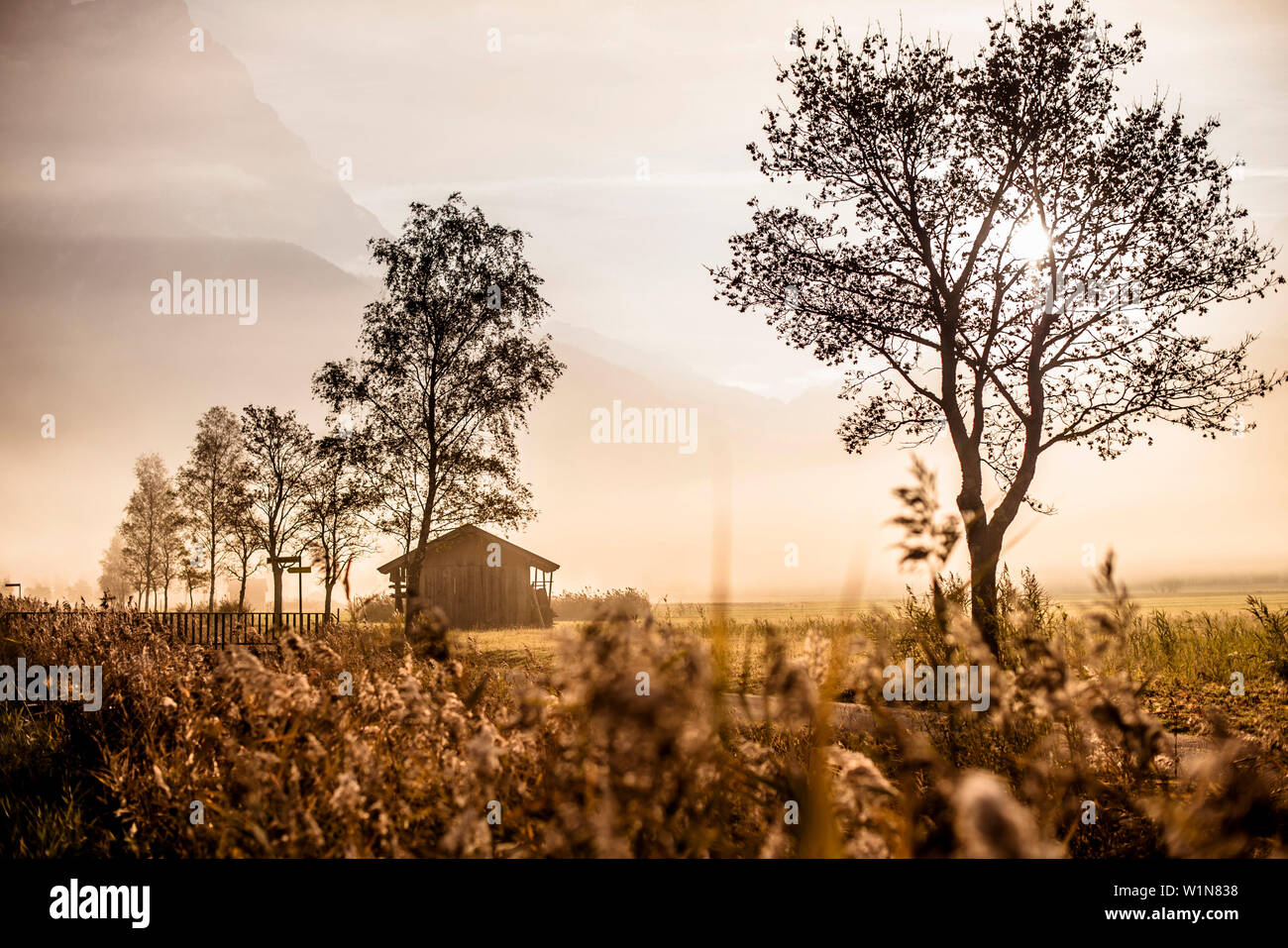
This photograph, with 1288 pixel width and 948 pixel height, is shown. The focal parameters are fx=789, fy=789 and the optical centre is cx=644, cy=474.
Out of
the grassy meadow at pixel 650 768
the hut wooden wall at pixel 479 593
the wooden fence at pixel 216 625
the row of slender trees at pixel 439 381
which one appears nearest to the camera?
the grassy meadow at pixel 650 768

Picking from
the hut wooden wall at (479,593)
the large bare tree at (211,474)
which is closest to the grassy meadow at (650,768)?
the hut wooden wall at (479,593)

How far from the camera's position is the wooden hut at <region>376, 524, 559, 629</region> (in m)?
38.7

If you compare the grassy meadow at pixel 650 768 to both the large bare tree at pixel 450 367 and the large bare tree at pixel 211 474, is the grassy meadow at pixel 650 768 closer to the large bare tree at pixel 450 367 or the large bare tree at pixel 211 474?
the large bare tree at pixel 450 367

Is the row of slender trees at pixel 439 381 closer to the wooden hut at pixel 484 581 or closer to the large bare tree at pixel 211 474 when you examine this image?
the wooden hut at pixel 484 581

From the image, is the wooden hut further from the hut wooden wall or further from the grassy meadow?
the grassy meadow

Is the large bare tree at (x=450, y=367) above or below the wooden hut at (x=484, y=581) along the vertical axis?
above

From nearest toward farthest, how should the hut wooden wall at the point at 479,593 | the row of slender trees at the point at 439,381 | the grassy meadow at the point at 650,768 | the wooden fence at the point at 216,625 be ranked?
the grassy meadow at the point at 650,768, the wooden fence at the point at 216,625, the row of slender trees at the point at 439,381, the hut wooden wall at the point at 479,593

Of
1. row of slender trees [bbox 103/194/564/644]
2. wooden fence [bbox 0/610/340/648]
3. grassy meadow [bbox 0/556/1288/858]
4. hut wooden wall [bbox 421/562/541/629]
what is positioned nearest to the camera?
grassy meadow [bbox 0/556/1288/858]

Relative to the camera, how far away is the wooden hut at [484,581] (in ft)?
127

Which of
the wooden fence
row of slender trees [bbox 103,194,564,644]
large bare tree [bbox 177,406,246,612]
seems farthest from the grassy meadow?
large bare tree [bbox 177,406,246,612]

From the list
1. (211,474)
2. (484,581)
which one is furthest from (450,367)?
(211,474)

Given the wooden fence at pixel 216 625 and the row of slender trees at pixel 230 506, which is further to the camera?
the row of slender trees at pixel 230 506

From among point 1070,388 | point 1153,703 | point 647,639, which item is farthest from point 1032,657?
point 1070,388
